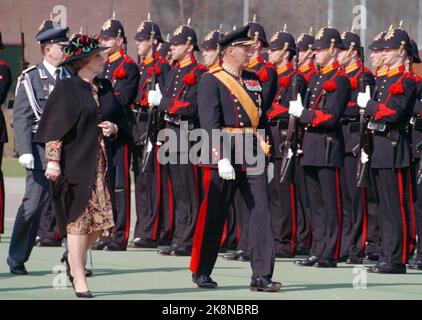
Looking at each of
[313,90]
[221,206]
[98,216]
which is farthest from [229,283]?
[313,90]

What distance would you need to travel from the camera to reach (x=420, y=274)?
40.1ft

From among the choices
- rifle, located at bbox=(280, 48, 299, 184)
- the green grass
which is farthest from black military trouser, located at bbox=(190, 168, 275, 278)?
the green grass

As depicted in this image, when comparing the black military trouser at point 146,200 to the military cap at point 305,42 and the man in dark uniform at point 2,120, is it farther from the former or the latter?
the military cap at point 305,42

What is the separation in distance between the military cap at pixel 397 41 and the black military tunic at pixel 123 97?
8.59 feet

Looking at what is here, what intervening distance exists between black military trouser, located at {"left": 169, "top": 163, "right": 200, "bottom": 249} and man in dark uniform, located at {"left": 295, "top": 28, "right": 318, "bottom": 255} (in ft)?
3.27

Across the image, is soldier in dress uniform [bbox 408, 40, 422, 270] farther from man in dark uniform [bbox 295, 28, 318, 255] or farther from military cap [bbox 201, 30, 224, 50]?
military cap [bbox 201, 30, 224, 50]

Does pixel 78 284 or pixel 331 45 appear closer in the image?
pixel 78 284

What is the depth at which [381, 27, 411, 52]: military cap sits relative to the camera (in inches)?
487

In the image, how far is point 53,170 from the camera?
9.94 m

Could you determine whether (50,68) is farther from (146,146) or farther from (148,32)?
(148,32)

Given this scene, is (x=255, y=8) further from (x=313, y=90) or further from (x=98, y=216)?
(x=98, y=216)

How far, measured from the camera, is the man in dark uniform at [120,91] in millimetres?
13750

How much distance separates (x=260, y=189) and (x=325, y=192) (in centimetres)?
222

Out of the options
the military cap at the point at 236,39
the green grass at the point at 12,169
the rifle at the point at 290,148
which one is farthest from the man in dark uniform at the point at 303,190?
the green grass at the point at 12,169
